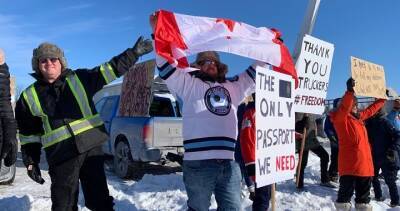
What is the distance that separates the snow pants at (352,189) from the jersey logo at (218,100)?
2612 millimetres

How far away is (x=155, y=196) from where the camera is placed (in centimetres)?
752

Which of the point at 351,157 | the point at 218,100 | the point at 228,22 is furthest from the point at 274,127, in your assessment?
the point at 351,157

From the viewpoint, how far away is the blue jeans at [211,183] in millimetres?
3980

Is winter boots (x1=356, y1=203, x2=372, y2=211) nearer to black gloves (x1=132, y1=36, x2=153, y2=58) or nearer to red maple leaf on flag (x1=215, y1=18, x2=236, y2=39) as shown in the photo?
red maple leaf on flag (x1=215, y1=18, x2=236, y2=39)

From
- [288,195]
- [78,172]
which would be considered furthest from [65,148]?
[288,195]

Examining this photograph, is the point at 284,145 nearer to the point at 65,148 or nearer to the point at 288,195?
the point at 65,148

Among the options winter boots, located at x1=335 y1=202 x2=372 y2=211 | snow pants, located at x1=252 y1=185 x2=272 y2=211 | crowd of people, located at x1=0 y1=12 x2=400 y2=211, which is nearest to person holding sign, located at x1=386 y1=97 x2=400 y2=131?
winter boots, located at x1=335 y1=202 x2=372 y2=211

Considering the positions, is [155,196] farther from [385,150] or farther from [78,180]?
[385,150]

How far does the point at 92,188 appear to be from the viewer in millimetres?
4473

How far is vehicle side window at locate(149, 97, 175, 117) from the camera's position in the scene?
10062 millimetres

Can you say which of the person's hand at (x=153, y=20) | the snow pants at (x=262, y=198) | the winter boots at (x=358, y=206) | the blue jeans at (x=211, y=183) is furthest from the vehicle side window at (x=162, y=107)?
the blue jeans at (x=211, y=183)

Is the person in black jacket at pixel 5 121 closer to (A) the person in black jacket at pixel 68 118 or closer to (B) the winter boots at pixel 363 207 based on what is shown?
(A) the person in black jacket at pixel 68 118

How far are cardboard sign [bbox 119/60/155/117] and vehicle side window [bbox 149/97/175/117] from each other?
0.47 m

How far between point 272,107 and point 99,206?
5.88 ft
